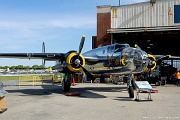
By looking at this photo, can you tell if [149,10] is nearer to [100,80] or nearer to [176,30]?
[176,30]

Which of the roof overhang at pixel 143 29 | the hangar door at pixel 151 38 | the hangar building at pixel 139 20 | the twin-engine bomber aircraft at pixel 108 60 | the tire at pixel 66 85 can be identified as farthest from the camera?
the hangar door at pixel 151 38

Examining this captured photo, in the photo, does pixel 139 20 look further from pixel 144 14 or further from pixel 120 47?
pixel 120 47

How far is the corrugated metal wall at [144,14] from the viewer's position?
28.9 metres

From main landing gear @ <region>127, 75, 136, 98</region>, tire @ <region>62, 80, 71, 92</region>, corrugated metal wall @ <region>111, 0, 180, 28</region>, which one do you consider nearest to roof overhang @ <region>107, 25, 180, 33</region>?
corrugated metal wall @ <region>111, 0, 180, 28</region>

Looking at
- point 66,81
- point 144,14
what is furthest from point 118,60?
point 144,14

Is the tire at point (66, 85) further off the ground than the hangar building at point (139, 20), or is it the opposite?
the hangar building at point (139, 20)

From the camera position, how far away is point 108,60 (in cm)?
1742

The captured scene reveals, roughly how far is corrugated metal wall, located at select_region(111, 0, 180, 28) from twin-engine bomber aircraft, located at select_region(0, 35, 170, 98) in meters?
12.4

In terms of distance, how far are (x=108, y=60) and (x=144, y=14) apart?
1455 centimetres

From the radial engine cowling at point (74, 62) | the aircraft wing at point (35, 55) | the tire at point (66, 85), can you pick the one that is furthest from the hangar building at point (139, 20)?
the radial engine cowling at point (74, 62)

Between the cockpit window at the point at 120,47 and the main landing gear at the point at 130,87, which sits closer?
the main landing gear at the point at 130,87

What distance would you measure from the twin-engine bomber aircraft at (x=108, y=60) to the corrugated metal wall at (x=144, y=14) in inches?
487

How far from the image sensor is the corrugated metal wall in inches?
1139

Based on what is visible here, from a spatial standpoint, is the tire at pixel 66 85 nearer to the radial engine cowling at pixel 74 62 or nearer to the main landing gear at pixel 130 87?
the radial engine cowling at pixel 74 62
